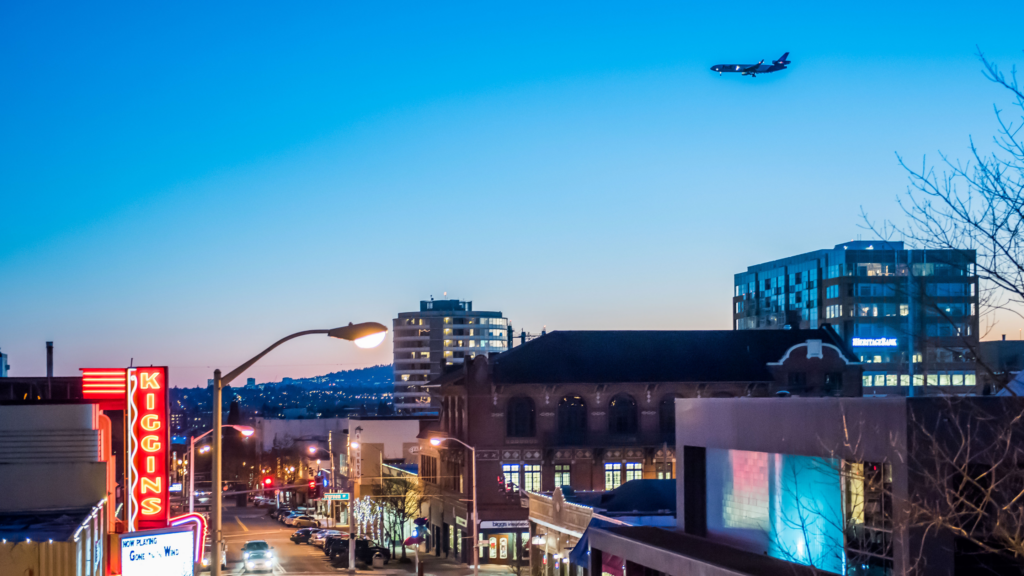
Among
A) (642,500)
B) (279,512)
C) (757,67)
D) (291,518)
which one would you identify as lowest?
(279,512)

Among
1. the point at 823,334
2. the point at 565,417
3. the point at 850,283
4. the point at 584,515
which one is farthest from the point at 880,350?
the point at 584,515

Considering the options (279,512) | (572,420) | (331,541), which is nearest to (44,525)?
(331,541)

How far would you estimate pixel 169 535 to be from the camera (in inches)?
967

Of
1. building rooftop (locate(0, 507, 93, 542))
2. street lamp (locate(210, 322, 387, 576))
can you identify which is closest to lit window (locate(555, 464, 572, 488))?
building rooftop (locate(0, 507, 93, 542))

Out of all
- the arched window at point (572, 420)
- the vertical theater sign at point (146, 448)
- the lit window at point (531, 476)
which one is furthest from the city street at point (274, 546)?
the vertical theater sign at point (146, 448)

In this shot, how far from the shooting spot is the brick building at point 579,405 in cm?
6706

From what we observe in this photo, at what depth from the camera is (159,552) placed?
24.4 meters

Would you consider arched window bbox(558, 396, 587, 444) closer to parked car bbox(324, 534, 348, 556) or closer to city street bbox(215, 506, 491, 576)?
city street bbox(215, 506, 491, 576)

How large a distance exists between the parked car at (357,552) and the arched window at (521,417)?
11208mm

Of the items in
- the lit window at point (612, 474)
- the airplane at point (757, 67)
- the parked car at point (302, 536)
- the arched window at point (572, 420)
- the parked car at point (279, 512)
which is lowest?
the parked car at point (279, 512)

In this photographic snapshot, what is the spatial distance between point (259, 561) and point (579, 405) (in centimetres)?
2211

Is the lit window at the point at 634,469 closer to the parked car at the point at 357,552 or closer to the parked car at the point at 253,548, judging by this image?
the parked car at the point at 357,552

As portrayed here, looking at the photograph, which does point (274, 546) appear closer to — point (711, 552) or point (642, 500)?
point (642, 500)

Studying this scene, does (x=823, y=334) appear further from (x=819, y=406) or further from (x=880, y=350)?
(x=880, y=350)
